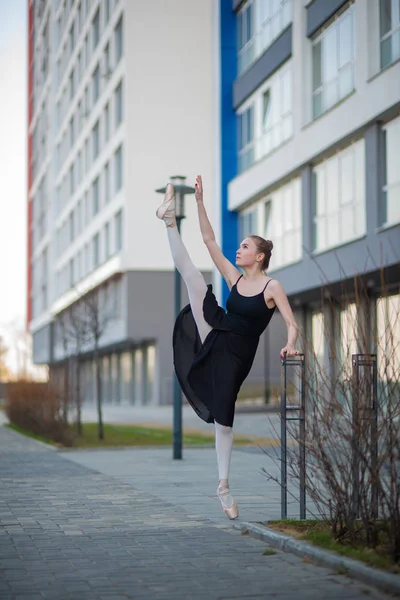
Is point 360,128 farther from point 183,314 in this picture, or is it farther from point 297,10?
point 183,314

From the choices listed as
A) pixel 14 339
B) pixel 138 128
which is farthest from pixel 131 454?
pixel 14 339

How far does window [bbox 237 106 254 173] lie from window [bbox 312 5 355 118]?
5.34 metres

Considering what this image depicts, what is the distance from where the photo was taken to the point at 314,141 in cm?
2616

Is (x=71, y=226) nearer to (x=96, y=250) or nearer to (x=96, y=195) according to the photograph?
(x=96, y=195)

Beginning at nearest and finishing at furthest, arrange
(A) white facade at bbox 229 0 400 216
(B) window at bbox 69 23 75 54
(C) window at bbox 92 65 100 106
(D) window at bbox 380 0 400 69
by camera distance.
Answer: (D) window at bbox 380 0 400 69, (A) white facade at bbox 229 0 400 216, (C) window at bbox 92 65 100 106, (B) window at bbox 69 23 75 54

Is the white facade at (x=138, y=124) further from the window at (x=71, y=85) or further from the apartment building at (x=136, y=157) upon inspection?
the window at (x=71, y=85)

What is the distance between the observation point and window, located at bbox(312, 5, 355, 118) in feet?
80.3

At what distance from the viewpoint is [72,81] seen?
6328 cm

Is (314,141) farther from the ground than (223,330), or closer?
farther from the ground

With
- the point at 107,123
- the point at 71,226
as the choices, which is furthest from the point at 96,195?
the point at 71,226

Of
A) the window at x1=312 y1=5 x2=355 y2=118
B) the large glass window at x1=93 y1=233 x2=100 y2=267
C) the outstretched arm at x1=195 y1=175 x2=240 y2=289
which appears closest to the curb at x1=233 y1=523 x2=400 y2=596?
the outstretched arm at x1=195 y1=175 x2=240 y2=289

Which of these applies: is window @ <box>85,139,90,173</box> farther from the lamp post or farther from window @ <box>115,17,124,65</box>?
the lamp post

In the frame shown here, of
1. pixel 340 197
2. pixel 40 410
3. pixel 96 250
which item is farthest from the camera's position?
pixel 96 250

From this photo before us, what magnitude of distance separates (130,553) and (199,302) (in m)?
2.22
